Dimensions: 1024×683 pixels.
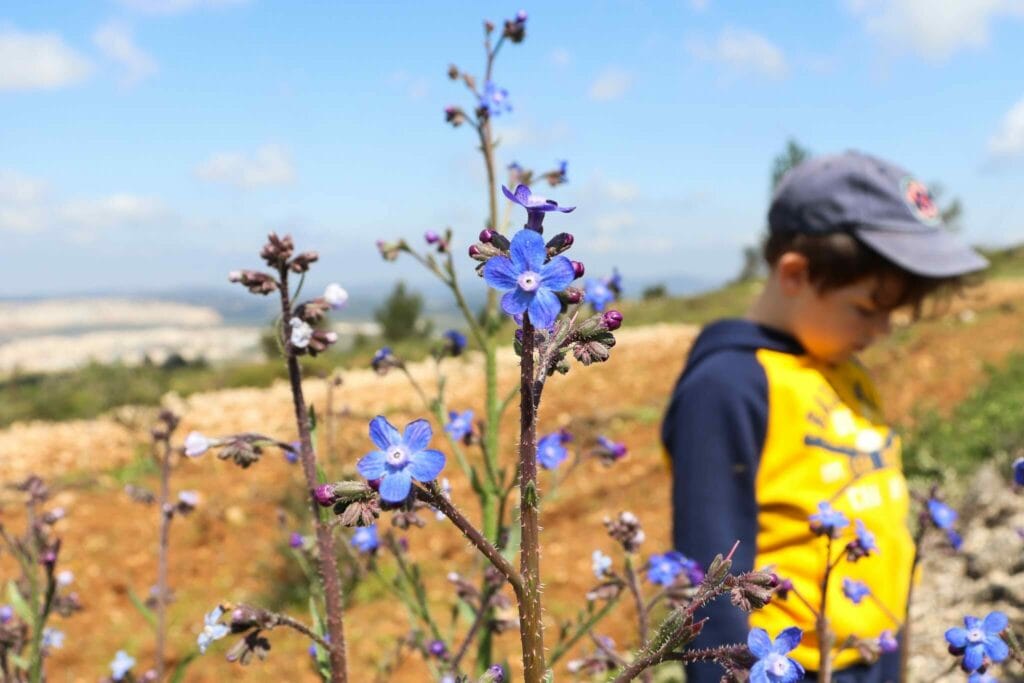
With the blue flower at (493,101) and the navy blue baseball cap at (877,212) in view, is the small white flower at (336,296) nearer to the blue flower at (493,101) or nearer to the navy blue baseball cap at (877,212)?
the blue flower at (493,101)

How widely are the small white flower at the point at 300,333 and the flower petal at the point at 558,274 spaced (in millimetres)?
676

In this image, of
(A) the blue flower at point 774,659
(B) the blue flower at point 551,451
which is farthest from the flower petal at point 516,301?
(B) the blue flower at point 551,451

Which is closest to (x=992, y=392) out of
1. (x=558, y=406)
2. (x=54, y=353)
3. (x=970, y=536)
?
(x=970, y=536)

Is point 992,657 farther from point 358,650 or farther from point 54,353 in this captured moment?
point 54,353

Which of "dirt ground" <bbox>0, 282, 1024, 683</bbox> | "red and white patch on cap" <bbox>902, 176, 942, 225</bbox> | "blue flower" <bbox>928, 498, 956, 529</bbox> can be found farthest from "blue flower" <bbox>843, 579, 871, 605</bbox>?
"red and white patch on cap" <bbox>902, 176, 942, 225</bbox>

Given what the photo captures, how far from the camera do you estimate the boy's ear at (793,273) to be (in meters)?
3.07

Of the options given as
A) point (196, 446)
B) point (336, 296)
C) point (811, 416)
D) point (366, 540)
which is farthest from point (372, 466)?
point (811, 416)

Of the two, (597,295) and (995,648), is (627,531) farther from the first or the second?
(597,295)

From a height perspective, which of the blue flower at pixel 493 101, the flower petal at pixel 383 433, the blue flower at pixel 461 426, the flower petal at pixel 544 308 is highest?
the blue flower at pixel 493 101

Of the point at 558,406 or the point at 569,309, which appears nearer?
the point at 569,309

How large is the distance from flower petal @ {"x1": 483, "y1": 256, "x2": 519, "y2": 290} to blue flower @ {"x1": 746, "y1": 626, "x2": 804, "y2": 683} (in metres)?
0.53

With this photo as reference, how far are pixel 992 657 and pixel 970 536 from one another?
187 inches

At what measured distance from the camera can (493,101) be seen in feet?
8.41

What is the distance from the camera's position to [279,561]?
305 inches
